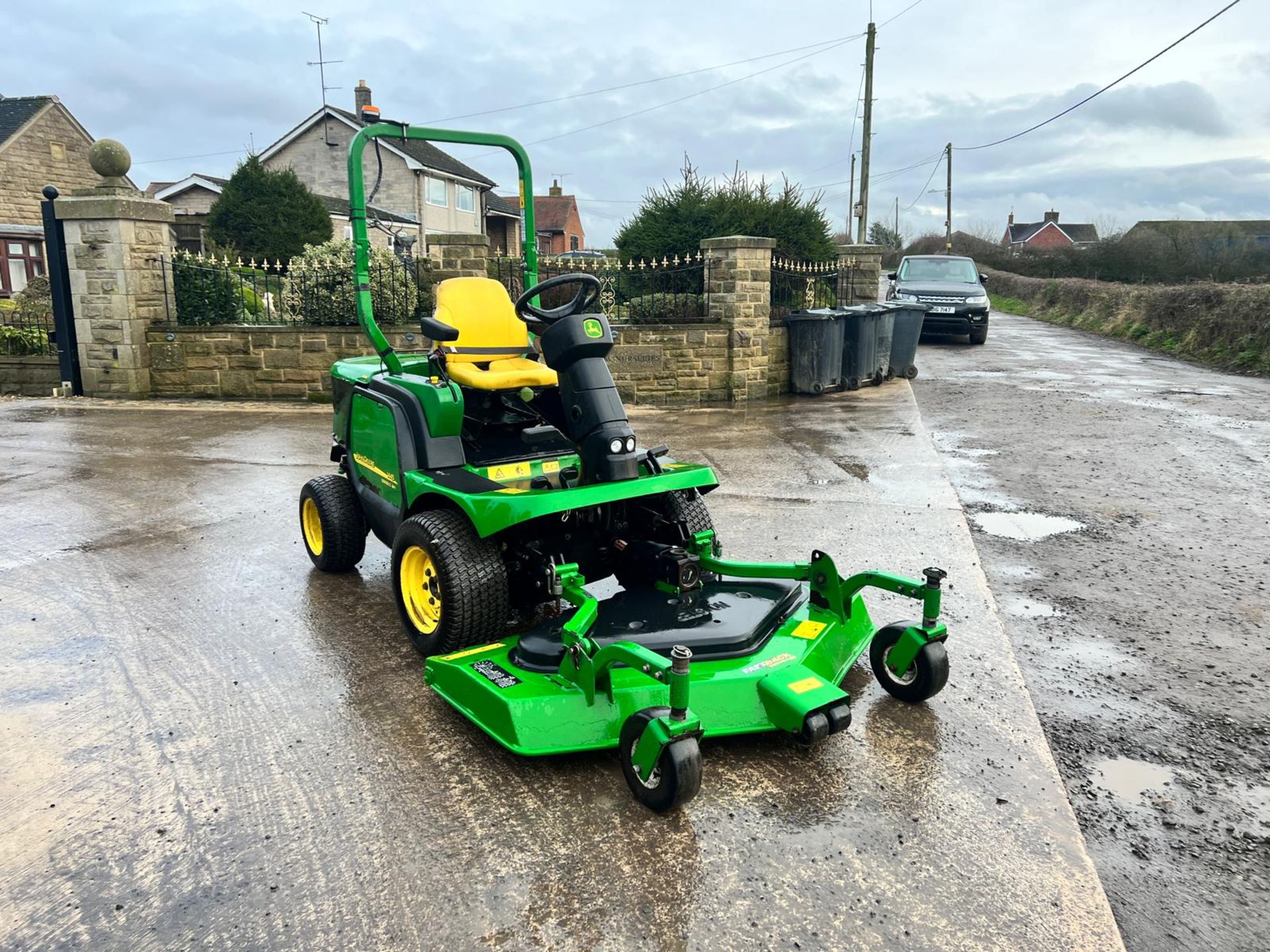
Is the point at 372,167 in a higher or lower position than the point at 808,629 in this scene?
higher

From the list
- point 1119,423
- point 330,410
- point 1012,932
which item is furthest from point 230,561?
point 1119,423

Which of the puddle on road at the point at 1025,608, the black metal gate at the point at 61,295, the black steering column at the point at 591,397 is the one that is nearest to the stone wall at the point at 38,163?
the black metal gate at the point at 61,295

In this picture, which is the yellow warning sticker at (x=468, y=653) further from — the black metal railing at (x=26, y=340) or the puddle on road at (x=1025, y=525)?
the black metal railing at (x=26, y=340)

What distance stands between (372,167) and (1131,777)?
35683mm

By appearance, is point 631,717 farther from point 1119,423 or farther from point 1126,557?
point 1119,423

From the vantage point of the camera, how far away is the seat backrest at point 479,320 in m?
4.50

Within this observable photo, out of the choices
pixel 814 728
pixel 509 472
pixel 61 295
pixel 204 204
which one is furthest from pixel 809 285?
pixel 204 204

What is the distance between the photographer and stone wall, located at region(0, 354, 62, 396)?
1215 centimetres

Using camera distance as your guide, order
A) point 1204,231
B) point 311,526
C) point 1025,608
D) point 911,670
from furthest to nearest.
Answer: point 1204,231, point 311,526, point 1025,608, point 911,670

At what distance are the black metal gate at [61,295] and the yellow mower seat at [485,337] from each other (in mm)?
8998

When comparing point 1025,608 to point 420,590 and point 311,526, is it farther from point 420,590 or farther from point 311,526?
point 311,526

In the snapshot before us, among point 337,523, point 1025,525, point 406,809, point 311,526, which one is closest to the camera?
point 406,809

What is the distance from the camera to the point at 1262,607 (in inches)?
185

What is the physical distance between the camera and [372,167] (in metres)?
34.6
